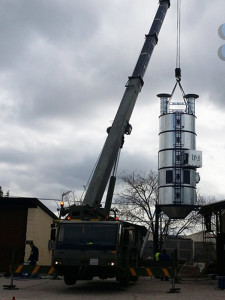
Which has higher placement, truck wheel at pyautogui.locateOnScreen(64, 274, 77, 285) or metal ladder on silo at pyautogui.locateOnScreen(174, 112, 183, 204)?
metal ladder on silo at pyautogui.locateOnScreen(174, 112, 183, 204)

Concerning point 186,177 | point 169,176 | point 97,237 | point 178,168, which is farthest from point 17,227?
point 186,177

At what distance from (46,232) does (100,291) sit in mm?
13607

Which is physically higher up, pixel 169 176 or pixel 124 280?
pixel 169 176

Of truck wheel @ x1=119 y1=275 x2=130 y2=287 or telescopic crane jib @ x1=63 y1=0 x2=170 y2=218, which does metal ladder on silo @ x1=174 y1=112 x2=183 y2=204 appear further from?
truck wheel @ x1=119 y1=275 x2=130 y2=287

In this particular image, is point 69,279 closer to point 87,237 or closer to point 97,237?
point 87,237

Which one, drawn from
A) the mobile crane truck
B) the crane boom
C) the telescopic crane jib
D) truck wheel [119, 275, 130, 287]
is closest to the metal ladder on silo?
the crane boom

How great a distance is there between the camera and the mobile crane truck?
538 inches

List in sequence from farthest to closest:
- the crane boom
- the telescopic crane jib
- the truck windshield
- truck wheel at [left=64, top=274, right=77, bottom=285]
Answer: the crane boom < truck wheel at [left=64, top=274, right=77, bottom=285] < the telescopic crane jib < the truck windshield

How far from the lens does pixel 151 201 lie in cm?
4759

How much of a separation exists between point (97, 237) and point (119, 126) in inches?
216

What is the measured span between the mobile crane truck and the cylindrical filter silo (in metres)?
15.6

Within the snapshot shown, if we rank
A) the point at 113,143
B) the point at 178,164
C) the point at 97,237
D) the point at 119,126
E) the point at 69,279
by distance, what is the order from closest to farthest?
the point at 97,237 → the point at 69,279 → the point at 113,143 → the point at 119,126 → the point at 178,164

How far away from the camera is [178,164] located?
3281 centimetres

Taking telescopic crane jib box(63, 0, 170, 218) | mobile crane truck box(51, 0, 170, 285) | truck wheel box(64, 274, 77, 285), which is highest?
telescopic crane jib box(63, 0, 170, 218)
